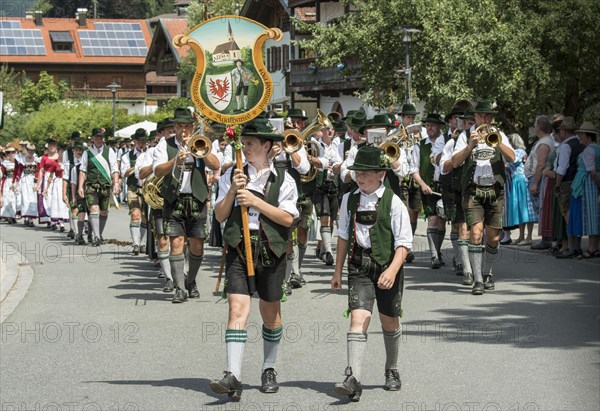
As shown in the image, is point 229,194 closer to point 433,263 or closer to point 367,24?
point 433,263

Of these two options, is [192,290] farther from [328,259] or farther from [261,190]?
[261,190]

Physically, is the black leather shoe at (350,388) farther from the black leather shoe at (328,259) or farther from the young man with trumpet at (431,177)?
the black leather shoe at (328,259)

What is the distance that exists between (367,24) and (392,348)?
77.7 feet

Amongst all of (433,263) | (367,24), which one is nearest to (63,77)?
(367,24)

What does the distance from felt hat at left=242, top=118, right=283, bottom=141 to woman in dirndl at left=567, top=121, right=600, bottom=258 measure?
9.19m

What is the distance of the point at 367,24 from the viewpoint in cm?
3128

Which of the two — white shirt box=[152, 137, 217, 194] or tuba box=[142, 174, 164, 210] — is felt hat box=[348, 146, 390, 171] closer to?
white shirt box=[152, 137, 217, 194]

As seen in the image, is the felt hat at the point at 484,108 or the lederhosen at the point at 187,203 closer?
the lederhosen at the point at 187,203

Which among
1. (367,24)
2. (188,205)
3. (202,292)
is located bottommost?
(202,292)

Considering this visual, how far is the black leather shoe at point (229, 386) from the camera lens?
25.5ft

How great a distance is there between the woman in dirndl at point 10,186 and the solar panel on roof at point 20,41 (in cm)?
7139

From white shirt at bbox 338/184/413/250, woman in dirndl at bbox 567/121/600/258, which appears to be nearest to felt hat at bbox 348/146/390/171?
white shirt at bbox 338/184/413/250

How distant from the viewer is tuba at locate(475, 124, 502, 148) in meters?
12.8

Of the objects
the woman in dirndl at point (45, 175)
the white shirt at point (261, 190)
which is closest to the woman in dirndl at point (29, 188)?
the woman in dirndl at point (45, 175)
